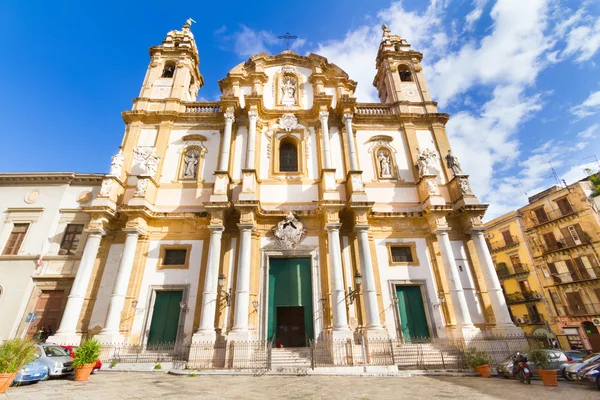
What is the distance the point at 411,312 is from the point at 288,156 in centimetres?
1050

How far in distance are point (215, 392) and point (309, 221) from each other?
29.3 ft

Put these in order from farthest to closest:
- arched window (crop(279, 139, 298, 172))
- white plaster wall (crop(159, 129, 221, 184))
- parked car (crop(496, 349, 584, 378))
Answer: arched window (crop(279, 139, 298, 172))
white plaster wall (crop(159, 129, 221, 184))
parked car (crop(496, 349, 584, 378))

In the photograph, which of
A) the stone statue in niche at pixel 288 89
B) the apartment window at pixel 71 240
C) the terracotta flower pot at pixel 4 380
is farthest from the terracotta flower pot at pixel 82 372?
the stone statue in niche at pixel 288 89

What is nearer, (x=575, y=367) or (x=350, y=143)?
(x=575, y=367)

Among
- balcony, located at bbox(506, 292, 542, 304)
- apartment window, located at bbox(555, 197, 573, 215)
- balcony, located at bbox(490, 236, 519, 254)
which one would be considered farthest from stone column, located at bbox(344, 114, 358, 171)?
balcony, located at bbox(506, 292, 542, 304)

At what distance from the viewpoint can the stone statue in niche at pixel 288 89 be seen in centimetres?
1884

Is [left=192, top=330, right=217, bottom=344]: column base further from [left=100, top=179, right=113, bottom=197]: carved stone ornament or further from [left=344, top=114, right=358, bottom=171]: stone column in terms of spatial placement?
[left=344, top=114, right=358, bottom=171]: stone column

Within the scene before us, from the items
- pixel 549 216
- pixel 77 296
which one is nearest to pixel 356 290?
pixel 77 296

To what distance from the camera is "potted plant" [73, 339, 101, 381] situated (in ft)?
27.6

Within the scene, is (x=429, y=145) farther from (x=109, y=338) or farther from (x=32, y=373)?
(x=32, y=373)

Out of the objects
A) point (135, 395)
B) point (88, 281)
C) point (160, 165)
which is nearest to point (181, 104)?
point (160, 165)

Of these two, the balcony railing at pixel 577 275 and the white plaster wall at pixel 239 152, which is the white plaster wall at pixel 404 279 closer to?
the white plaster wall at pixel 239 152

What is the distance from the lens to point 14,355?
6.63 meters

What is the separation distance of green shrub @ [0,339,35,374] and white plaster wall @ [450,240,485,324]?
1555cm
